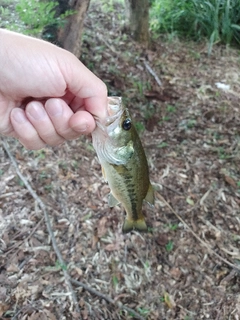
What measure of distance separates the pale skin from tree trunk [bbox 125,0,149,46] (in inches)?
144

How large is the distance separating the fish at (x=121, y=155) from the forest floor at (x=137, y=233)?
101cm

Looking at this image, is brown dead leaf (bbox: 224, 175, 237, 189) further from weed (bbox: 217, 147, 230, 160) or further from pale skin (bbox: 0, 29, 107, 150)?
pale skin (bbox: 0, 29, 107, 150)

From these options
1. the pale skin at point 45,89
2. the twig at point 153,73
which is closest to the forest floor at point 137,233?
the twig at point 153,73

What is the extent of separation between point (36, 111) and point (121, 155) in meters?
0.46

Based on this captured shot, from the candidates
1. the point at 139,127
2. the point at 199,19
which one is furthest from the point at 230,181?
the point at 199,19

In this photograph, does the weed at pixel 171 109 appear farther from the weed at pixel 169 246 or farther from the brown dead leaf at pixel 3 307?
the brown dead leaf at pixel 3 307

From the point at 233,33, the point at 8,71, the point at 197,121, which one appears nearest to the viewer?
the point at 8,71

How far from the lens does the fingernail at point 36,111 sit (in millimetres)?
1776

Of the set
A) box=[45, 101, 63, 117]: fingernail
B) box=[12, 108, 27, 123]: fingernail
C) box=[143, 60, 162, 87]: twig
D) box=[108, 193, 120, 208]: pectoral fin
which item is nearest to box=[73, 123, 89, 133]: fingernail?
box=[45, 101, 63, 117]: fingernail

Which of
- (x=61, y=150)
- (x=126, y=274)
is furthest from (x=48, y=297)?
(x=61, y=150)

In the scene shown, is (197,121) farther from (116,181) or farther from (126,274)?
(116,181)

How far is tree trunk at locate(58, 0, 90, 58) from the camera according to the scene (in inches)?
139

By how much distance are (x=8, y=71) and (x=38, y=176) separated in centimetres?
170

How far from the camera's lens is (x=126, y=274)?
9.93ft
